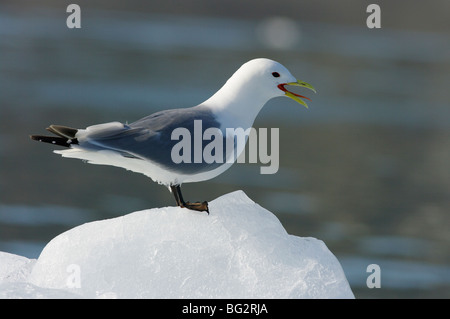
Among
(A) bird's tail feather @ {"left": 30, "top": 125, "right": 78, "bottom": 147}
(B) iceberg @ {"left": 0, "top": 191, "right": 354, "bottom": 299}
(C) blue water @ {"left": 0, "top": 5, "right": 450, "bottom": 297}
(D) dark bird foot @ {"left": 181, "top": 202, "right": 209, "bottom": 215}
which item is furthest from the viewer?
(C) blue water @ {"left": 0, "top": 5, "right": 450, "bottom": 297}

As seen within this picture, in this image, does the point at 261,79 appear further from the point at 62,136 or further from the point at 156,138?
the point at 62,136

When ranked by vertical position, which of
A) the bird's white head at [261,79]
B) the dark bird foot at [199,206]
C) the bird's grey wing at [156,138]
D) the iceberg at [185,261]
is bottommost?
the iceberg at [185,261]

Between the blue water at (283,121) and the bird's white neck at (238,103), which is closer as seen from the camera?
the bird's white neck at (238,103)

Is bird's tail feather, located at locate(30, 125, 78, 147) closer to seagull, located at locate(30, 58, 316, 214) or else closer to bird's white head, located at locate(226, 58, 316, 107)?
seagull, located at locate(30, 58, 316, 214)

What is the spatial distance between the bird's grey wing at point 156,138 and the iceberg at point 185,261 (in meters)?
0.29

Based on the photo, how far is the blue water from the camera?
995 centimetres

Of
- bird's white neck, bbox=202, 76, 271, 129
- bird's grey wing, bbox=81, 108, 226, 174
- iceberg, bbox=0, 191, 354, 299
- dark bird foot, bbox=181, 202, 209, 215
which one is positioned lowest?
iceberg, bbox=0, 191, 354, 299

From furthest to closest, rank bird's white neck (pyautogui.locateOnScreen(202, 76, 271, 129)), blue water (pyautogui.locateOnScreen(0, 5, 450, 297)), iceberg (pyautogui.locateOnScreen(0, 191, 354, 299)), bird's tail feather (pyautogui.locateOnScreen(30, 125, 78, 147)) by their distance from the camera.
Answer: blue water (pyautogui.locateOnScreen(0, 5, 450, 297)) → bird's white neck (pyautogui.locateOnScreen(202, 76, 271, 129)) → bird's tail feather (pyautogui.locateOnScreen(30, 125, 78, 147)) → iceberg (pyautogui.locateOnScreen(0, 191, 354, 299))

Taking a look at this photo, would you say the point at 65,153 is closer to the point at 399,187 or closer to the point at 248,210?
Answer: the point at 248,210

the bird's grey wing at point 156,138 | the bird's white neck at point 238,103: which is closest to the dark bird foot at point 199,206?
the bird's grey wing at point 156,138

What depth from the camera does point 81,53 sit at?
17.2 metres

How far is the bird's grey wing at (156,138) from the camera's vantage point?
16.7 ft

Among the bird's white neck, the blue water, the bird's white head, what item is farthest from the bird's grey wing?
the blue water

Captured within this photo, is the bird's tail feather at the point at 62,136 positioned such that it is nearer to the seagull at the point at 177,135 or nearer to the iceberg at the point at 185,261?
the seagull at the point at 177,135
